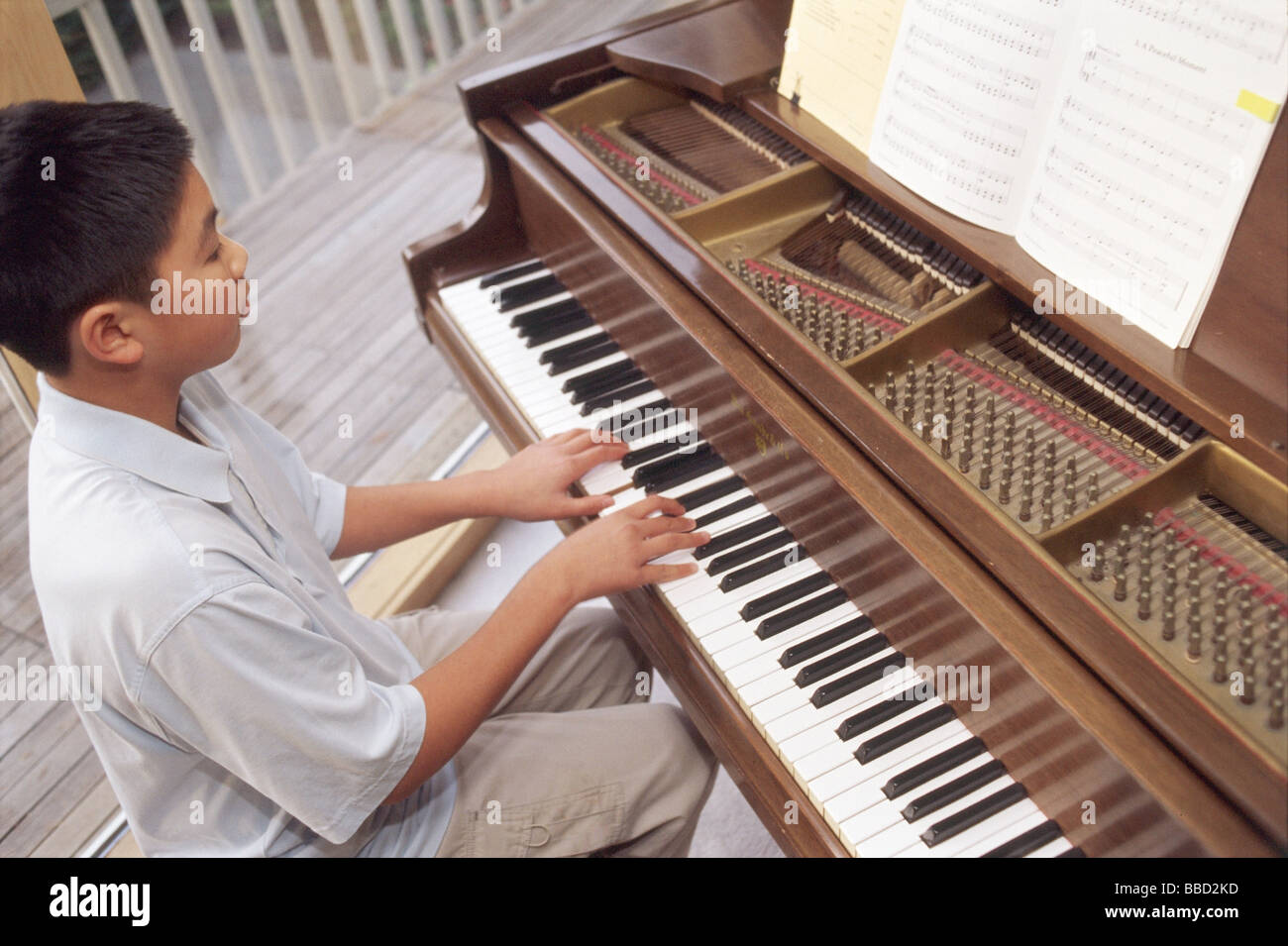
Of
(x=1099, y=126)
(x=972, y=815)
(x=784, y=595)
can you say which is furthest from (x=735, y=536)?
(x=1099, y=126)

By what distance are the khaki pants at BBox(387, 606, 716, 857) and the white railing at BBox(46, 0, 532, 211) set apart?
2462 mm

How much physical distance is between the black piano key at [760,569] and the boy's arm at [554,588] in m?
0.07

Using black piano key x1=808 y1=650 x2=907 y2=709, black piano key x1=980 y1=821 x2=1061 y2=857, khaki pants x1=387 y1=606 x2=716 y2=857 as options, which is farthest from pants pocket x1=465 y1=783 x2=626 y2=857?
black piano key x1=980 y1=821 x2=1061 y2=857

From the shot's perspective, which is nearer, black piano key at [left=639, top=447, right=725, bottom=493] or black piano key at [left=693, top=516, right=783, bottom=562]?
black piano key at [left=693, top=516, right=783, bottom=562]

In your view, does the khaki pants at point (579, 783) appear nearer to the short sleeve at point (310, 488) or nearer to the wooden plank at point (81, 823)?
the short sleeve at point (310, 488)

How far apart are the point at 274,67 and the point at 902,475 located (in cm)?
415

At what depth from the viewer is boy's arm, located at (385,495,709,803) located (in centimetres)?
163

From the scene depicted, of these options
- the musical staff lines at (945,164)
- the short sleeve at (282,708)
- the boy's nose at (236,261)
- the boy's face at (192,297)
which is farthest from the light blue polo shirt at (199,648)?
the musical staff lines at (945,164)

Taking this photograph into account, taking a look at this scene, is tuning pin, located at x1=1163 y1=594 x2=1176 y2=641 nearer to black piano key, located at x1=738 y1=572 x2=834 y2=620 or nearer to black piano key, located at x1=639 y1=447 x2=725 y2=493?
black piano key, located at x1=738 y1=572 x2=834 y2=620

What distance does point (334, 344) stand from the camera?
3.45 metres

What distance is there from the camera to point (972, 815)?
1.35 m

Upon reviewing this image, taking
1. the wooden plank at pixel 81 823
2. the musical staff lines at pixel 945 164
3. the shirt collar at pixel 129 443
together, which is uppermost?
the musical staff lines at pixel 945 164

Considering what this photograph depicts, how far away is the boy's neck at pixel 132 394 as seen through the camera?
139cm
